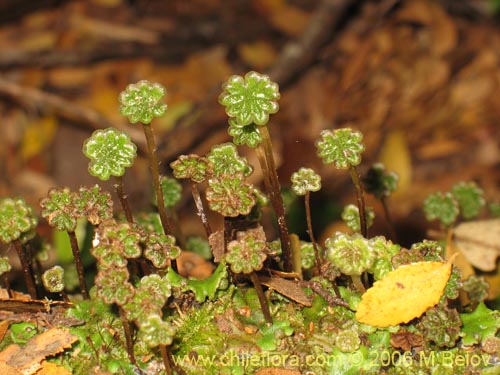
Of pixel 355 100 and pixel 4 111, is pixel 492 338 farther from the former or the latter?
pixel 4 111

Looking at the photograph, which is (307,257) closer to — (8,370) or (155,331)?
(155,331)

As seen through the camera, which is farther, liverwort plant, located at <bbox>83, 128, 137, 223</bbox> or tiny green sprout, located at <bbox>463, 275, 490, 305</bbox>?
tiny green sprout, located at <bbox>463, 275, 490, 305</bbox>

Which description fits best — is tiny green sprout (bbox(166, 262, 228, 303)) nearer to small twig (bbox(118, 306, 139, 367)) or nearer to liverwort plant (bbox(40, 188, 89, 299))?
small twig (bbox(118, 306, 139, 367))

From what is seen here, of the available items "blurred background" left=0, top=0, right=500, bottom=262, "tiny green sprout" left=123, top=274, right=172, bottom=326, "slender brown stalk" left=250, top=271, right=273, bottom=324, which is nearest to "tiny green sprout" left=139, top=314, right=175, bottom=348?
"tiny green sprout" left=123, top=274, right=172, bottom=326

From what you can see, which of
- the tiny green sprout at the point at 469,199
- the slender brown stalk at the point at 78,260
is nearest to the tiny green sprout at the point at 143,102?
the slender brown stalk at the point at 78,260

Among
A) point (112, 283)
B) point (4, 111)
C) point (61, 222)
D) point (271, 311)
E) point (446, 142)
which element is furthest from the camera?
point (4, 111)

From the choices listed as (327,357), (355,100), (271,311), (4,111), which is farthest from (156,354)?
(4,111)

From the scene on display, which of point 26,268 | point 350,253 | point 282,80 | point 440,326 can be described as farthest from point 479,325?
point 282,80

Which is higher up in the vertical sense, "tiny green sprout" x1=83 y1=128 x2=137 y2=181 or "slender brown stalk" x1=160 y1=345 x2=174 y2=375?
"tiny green sprout" x1=83 y1=128 x2=137 y2=181
